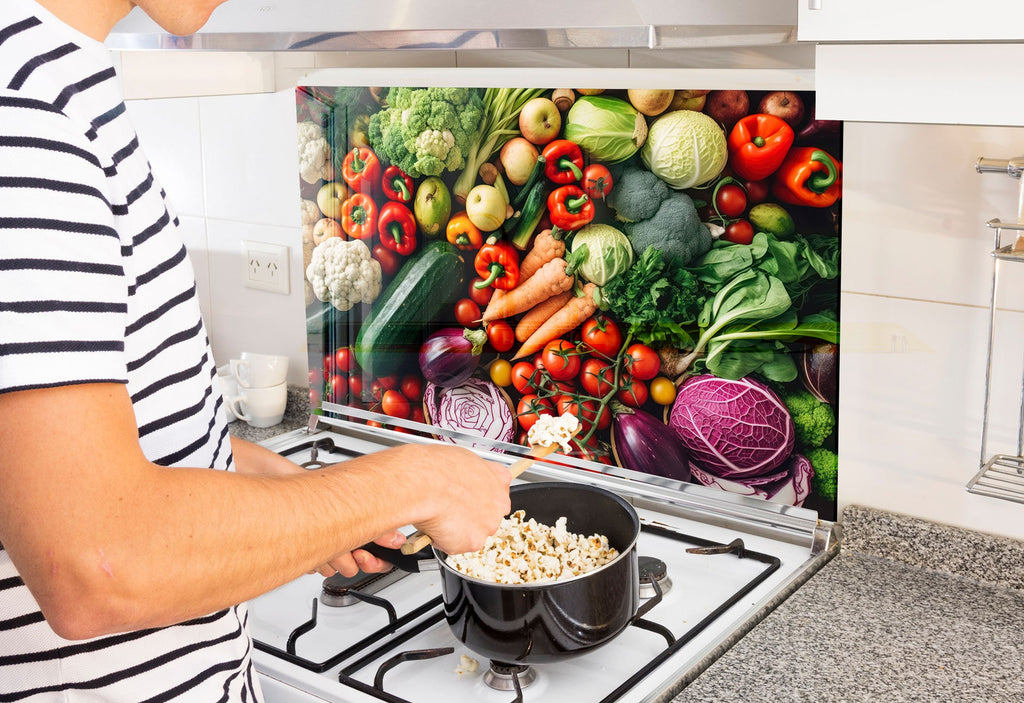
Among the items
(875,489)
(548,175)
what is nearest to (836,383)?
(875,489)

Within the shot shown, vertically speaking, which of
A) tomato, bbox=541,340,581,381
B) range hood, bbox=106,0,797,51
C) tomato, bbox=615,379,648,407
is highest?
range hood, bbox=106,0,797,51

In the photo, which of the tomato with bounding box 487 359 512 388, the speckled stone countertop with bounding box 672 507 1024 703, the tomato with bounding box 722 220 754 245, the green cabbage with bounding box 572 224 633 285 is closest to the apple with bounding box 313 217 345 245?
the tomato with bounding box 487 359 512 388

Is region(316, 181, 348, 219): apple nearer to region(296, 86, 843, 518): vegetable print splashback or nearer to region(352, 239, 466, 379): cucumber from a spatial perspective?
region(296, 86, 843, 518): vegetable print splashback

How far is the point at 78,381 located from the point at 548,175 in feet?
3.07

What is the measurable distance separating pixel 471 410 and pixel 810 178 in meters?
0.63

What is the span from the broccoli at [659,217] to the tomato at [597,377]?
17 cm

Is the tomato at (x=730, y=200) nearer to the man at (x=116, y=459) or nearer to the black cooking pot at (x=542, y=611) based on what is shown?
the black cooking pot at (x=542, y=611)

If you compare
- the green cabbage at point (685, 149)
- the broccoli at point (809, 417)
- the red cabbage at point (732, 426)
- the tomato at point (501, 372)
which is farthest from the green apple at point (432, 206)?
the broccoli at point (809, 417)

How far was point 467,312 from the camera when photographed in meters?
1.50

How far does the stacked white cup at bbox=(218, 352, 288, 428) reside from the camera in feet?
5.73

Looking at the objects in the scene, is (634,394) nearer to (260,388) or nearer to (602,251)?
(602,251)

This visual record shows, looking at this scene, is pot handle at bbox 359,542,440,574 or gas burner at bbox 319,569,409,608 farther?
gas burner at bbox 319,569,409,608

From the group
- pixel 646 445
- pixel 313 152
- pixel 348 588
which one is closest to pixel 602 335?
pixel 646 445

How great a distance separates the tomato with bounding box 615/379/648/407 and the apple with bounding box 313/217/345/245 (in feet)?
1.84
